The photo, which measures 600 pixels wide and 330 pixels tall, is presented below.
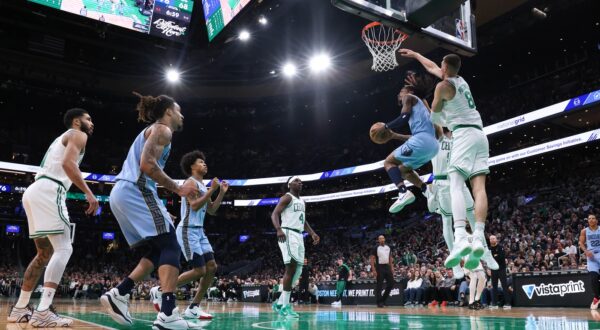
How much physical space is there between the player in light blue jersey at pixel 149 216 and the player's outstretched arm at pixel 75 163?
801 millimetres

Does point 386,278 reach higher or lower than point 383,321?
higher

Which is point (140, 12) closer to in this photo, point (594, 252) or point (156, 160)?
point (156, 160)

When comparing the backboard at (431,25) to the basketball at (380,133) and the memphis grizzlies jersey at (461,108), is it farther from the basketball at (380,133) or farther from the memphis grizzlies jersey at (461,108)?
the memphis grizzlies jersey at (461,108)

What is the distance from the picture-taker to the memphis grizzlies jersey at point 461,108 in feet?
18.3

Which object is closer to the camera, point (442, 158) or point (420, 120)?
point (420, 120)

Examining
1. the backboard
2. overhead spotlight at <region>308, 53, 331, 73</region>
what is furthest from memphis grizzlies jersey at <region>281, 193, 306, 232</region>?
overhead spotlight at <region>308, 53, 331, 73</region>

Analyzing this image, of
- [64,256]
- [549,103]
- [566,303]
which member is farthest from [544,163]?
[64,256]

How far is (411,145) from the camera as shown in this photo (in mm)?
6344

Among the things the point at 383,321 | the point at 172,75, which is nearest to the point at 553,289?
the point at 383,321

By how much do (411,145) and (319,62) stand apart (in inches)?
902

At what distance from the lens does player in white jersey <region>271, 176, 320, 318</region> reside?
8391mm

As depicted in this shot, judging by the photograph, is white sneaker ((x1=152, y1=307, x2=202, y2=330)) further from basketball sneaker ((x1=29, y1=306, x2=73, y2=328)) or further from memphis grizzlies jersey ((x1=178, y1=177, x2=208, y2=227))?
memphis grizzlies jersey ((x1=178, y1=177, x2=208, y2=227))

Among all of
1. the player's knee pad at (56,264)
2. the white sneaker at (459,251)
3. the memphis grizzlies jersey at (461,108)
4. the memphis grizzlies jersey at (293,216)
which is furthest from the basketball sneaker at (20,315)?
the memphis grizzlies jersey at (461,108)

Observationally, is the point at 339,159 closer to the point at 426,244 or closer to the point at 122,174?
the point at 426,244
